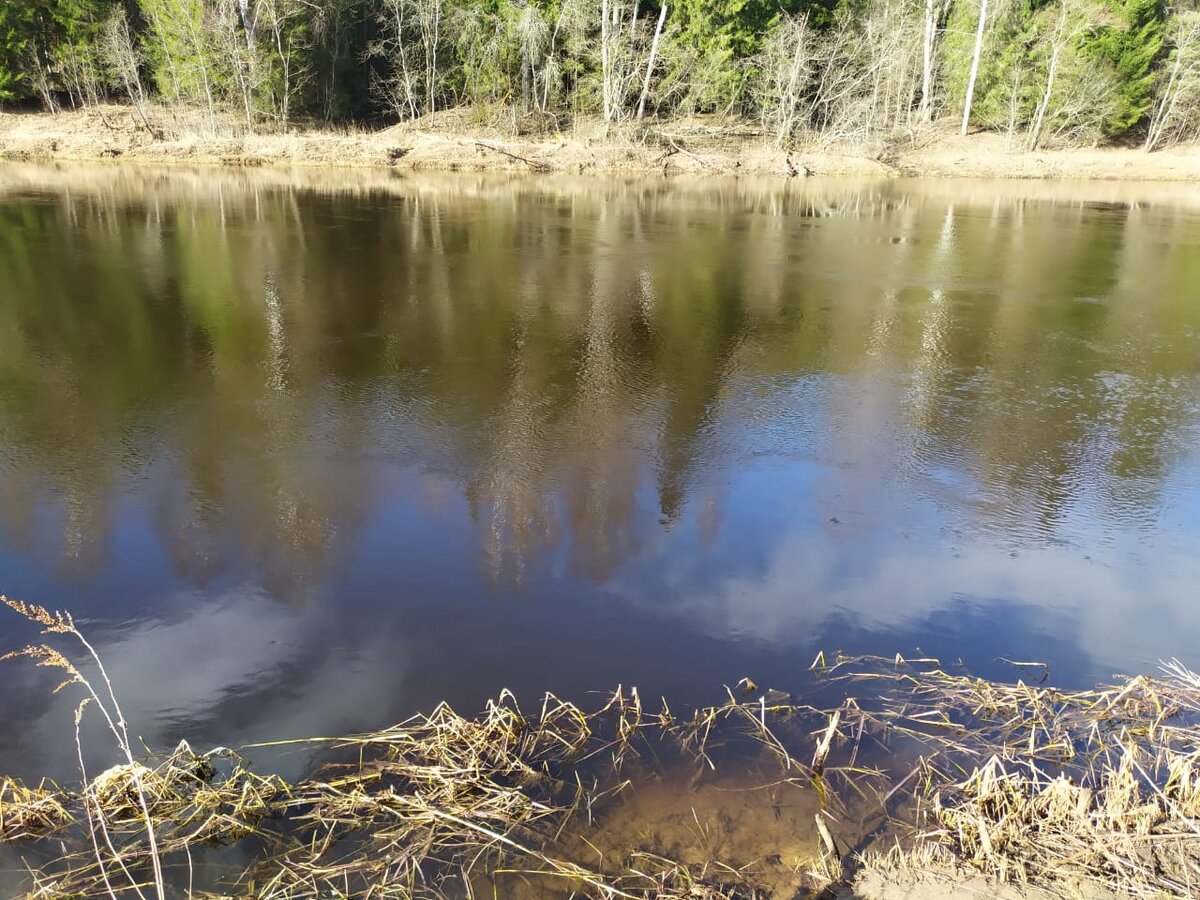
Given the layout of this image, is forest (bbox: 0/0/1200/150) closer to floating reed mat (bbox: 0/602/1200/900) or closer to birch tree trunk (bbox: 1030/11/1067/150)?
birch tree trunk (bbox: 1030/11/1067/150)

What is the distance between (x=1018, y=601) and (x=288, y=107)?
40595 mm

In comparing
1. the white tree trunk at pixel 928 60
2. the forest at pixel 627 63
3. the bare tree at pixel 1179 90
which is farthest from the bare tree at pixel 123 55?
the bare tree at pixel 1179 90

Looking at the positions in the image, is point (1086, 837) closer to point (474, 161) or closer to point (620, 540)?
point (620, 540)

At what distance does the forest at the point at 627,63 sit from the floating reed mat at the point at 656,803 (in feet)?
116

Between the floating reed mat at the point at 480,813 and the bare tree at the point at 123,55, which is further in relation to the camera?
the bare tree at the point at 123,55

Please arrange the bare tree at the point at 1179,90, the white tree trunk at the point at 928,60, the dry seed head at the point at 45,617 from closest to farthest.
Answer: the dry seed head at the point at 45,617, the bare tree at the point at 1179,90, the white tree trunk at the point at 928,60

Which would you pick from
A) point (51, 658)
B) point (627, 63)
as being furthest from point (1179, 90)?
point (51, 658)

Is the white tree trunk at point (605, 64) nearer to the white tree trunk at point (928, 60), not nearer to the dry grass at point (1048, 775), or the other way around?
the white tree trunk at point (928, 60)

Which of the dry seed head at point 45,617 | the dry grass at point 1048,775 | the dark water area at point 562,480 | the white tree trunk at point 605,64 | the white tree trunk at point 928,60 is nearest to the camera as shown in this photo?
the dry seed head at point 45,617

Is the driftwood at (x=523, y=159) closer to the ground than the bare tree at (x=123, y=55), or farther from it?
closer to the ground

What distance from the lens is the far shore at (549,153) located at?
106 ft

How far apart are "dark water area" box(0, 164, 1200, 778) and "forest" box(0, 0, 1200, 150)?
2690 centimetres

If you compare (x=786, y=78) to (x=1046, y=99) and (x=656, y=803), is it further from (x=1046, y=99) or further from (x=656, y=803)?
(x=656, y=803)

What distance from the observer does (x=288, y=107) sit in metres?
37.8
